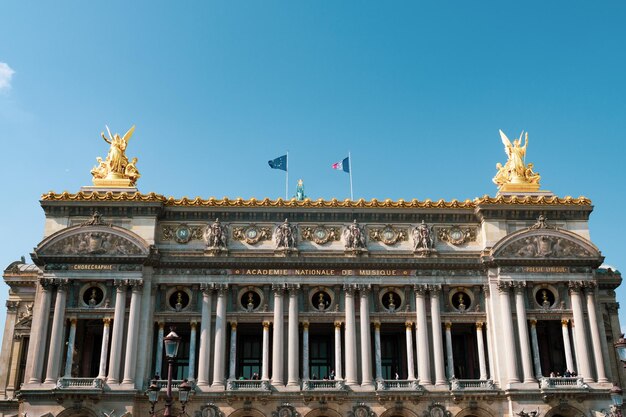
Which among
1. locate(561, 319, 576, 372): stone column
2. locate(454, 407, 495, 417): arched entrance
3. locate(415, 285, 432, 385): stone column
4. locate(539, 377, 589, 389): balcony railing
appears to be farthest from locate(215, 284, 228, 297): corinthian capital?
locate(561, 319, 576, 372): stone column

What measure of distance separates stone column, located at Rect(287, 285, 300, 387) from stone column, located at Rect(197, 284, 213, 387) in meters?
5.55

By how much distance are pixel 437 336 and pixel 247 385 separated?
1358 cm

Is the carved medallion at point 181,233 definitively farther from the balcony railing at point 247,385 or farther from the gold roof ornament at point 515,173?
the gold roof ornament at point 515,173

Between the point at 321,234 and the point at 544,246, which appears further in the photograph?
the point at 321,234

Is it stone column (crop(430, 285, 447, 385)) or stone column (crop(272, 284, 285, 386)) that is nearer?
stone column (crop(272, 284, 285, 386))

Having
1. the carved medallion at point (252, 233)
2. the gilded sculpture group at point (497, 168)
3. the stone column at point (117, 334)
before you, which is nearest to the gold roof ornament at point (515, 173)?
the gilded sculpture group at point (497, 168)

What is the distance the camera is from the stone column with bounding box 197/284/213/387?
48938 mm

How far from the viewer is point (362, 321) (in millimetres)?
50844

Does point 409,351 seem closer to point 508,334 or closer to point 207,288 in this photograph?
point 508,334

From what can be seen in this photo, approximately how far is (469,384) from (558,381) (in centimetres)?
595

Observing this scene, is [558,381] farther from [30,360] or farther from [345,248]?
[30,360]

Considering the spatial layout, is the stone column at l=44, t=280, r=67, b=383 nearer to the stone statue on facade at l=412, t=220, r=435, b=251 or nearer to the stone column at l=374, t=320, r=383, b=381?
the stone column at l=374, t=320, r=383, b=381

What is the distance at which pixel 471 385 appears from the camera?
49.4 metres

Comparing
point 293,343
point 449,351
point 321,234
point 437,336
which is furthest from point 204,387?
point 449,351
